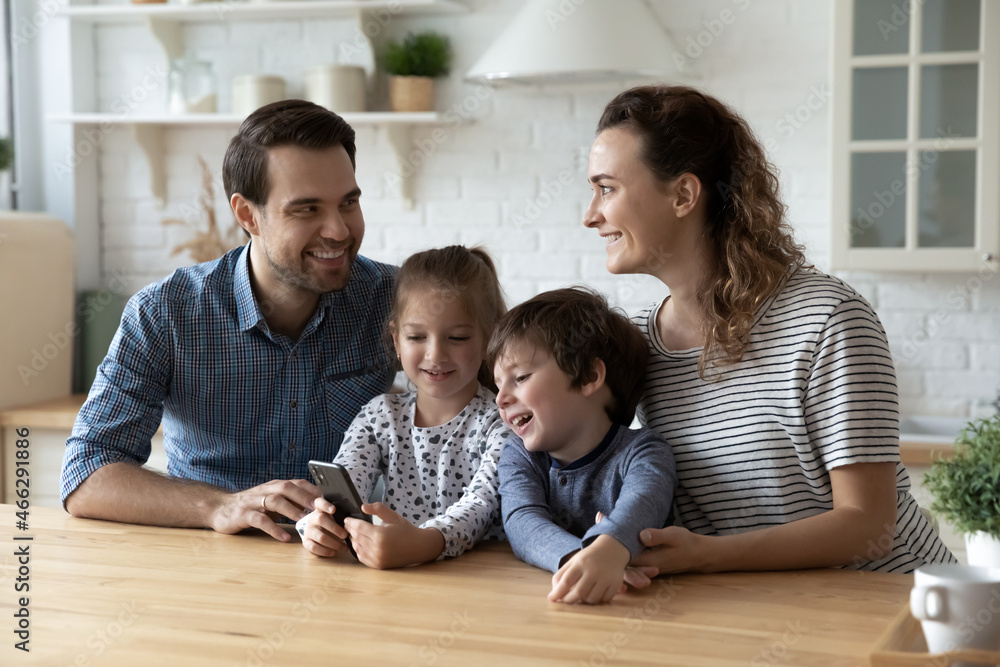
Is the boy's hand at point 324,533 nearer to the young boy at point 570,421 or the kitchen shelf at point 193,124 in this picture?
the young boy at point 570,421

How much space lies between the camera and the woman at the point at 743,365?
137 centimetres

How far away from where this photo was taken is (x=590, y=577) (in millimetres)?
1183

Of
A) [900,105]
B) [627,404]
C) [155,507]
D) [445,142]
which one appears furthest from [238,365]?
[900,105]

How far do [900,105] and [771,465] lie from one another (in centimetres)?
173

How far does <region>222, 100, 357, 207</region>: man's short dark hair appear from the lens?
195cm

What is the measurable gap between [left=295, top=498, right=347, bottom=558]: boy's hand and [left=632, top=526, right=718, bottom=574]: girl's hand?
42 centimetres

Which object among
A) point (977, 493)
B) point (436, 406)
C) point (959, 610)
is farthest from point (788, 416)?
point (977, 493)

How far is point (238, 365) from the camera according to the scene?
6.43 feet

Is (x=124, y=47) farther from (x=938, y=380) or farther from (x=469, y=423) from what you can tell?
(x=938, y=380)

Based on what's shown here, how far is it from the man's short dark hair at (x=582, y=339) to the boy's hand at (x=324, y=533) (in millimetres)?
336

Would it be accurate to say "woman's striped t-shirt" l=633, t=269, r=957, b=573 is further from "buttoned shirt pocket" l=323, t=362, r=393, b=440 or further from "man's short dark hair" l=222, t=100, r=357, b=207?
"man's short dark hair" l=222, t=100, r=357, b=207

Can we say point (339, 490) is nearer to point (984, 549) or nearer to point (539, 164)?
point (984, 549)

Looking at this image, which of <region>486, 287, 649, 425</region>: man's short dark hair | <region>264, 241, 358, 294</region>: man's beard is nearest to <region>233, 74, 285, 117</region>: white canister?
<region>264, 241, 358, 294</region>: man's beard

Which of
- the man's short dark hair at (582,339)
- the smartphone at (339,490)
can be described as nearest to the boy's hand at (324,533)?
the smartphone at (339,490)
